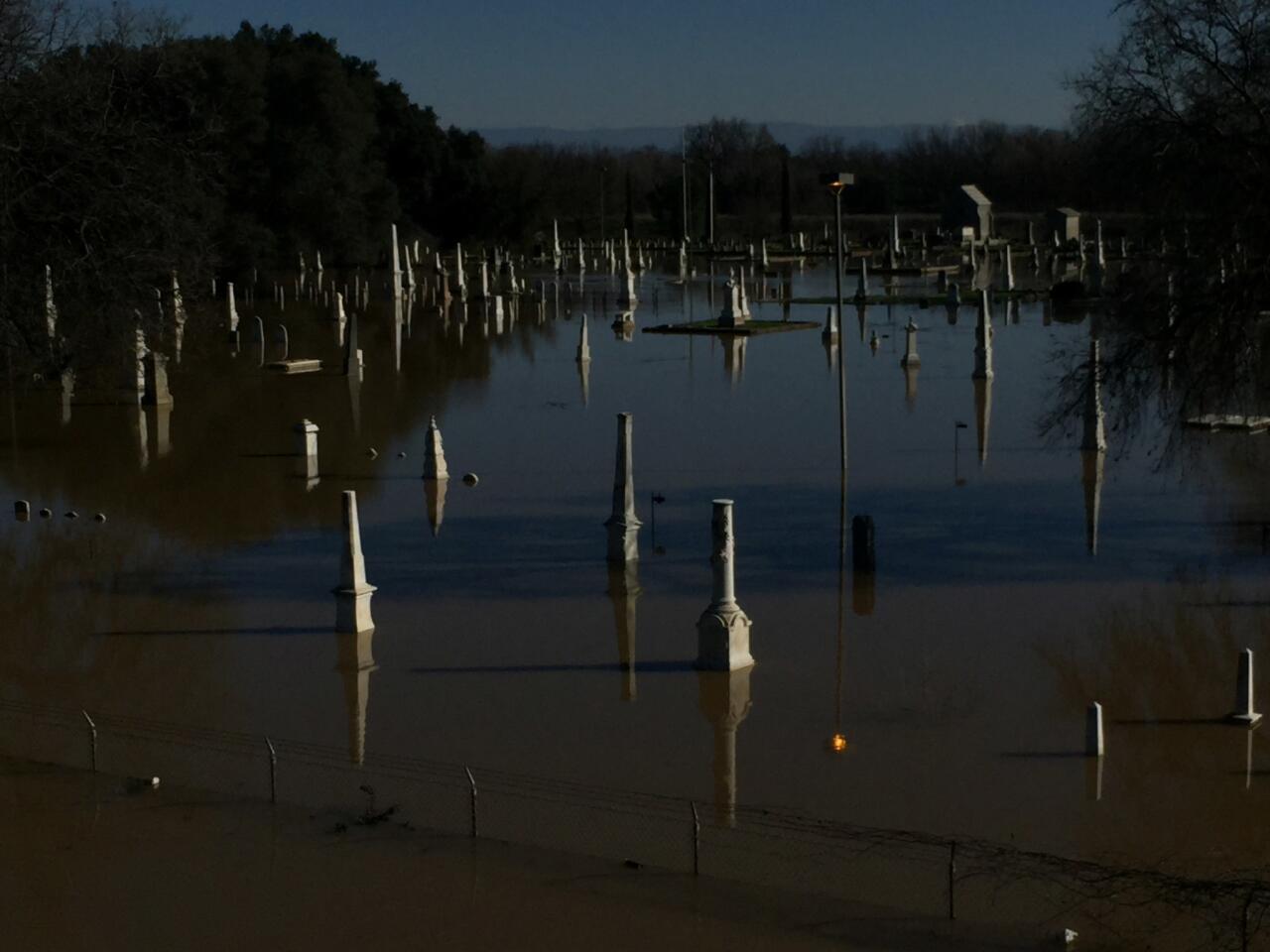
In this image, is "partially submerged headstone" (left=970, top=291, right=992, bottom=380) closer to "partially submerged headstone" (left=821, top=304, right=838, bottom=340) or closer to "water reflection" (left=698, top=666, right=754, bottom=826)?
"partially submerged headstone" (left=821, top=304, right=838, bottom=340)

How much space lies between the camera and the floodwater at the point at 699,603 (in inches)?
530

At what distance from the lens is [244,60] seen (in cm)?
6166

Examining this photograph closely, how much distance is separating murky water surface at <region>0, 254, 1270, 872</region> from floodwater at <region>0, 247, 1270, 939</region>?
48mm

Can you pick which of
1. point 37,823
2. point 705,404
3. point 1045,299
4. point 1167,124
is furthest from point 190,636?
point 1045,299

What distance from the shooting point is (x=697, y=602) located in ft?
60.8

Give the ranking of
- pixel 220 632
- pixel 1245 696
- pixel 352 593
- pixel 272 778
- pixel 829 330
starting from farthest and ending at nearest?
pixel 829 330 → pixel 220 632 → pixel 352 593 → pixel 1245 696 → pixel 272 778

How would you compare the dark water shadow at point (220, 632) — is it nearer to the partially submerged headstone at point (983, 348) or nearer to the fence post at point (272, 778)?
the fence post at point (272, 778)

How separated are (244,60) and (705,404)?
32560mm

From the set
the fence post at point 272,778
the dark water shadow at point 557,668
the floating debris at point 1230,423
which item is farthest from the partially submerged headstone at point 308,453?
the fence post at point 272,778

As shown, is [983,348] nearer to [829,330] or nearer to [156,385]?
[829,330]

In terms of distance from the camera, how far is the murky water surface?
1349 centimetres

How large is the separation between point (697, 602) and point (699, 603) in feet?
0.18

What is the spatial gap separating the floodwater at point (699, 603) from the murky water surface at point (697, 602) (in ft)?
0.16

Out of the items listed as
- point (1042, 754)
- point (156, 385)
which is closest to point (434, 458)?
point (156, 385)
